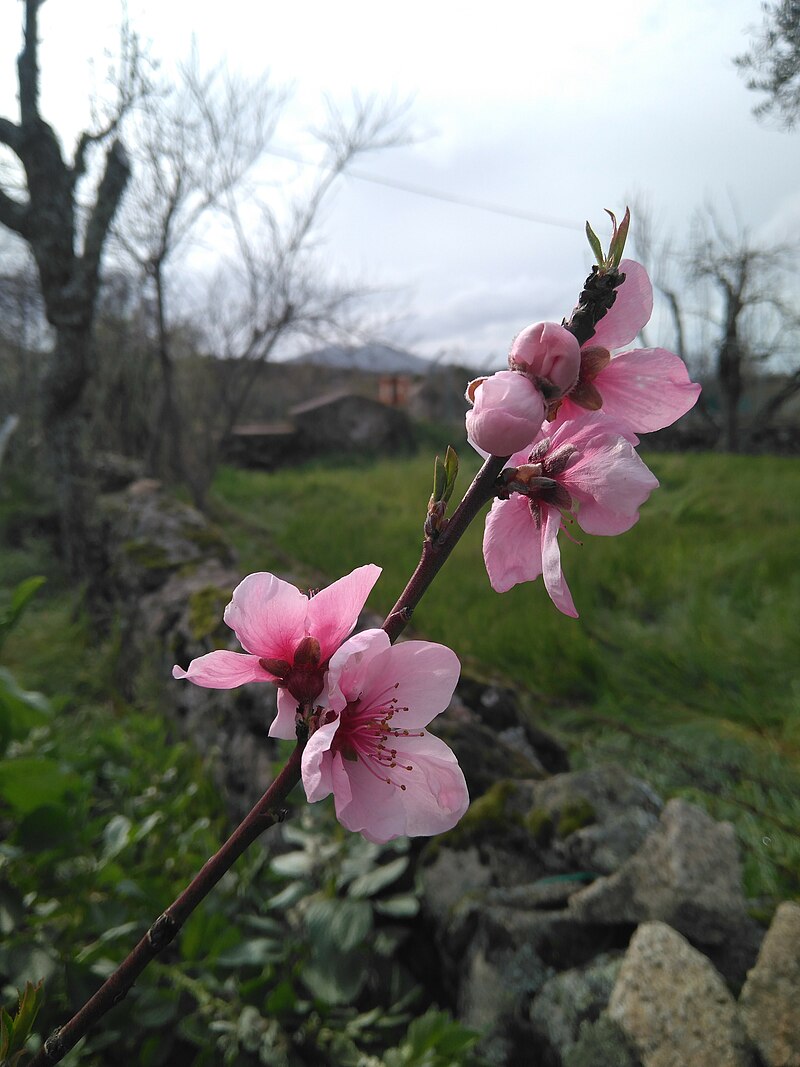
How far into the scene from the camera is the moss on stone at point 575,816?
4.53 feet

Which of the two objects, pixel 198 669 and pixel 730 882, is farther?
pixel 730 882

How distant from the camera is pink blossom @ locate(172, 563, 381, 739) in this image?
1.65ft

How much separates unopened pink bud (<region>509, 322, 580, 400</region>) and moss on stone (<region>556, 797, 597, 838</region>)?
3.79 ft

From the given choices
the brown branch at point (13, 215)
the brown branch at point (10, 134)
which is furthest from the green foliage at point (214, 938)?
the brown branch at point (10, 134)

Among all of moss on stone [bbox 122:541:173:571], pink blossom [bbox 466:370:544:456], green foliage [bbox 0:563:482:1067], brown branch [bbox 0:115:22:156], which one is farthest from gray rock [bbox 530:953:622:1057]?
brown branch [bbox 0:115:22:156]

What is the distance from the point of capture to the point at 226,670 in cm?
51

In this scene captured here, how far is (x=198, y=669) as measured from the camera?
19.6 inches

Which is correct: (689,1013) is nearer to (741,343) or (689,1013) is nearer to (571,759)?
(571,759)

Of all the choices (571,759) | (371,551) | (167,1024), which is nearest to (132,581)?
(371,551)

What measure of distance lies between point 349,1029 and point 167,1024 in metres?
0.32

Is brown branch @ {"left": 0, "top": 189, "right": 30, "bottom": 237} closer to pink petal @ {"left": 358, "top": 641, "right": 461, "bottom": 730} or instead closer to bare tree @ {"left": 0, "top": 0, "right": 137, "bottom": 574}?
bare tree @ {"left": 0, "top": 0, "right": 137, "bottom": 574}

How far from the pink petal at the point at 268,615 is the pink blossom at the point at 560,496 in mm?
168

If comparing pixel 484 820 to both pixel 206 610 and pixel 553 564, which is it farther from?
pixel 206 610

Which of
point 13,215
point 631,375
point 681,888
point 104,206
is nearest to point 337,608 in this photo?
point 631,375
